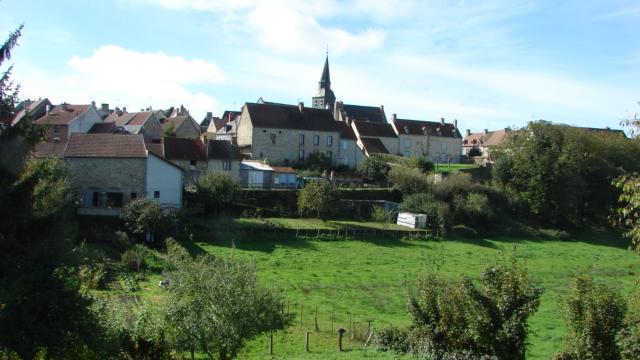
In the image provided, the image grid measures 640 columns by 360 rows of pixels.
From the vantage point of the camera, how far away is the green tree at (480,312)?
1565 cm

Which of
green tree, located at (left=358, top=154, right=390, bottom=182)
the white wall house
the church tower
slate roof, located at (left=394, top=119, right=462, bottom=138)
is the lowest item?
the white wall house

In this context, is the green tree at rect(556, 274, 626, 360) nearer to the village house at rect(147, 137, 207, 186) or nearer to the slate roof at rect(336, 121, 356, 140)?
the village house at rect(147, 137, 207, 186)

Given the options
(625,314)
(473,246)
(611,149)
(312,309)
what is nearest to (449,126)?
(611,149)

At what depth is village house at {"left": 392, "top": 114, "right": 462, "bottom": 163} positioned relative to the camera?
237 feet

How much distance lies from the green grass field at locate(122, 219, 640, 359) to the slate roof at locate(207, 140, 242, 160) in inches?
331

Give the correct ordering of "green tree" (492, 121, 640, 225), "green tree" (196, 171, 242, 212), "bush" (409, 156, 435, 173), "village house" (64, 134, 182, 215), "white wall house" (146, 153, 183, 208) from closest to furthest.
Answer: "village house" (64, 134, 182, 215), "white wall house" (146, 153, 183, 208), "green tree" (196, 171, 242, 212), "green tree" (492, 121, 640, 225), "bush" (409, 156, 435, 173)

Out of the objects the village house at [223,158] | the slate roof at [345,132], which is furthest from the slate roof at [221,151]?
the slate roof at [345,132]

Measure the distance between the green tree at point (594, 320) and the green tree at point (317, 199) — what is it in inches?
1150

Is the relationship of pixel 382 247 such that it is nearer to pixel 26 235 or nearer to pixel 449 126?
pixel 26 235

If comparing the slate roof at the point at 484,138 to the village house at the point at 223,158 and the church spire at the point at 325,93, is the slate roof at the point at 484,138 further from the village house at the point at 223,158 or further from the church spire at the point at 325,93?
the village house at the point at 223,158

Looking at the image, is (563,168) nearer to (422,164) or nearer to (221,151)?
(422,164)

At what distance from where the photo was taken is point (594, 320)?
1496 cm

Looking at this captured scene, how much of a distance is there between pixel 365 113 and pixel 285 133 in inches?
Result: 1013

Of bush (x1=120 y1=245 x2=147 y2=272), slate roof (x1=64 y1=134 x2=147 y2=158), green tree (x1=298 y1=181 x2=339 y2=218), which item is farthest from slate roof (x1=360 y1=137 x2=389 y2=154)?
bush (x1=120 y1=245 x2=147 y2=272)
